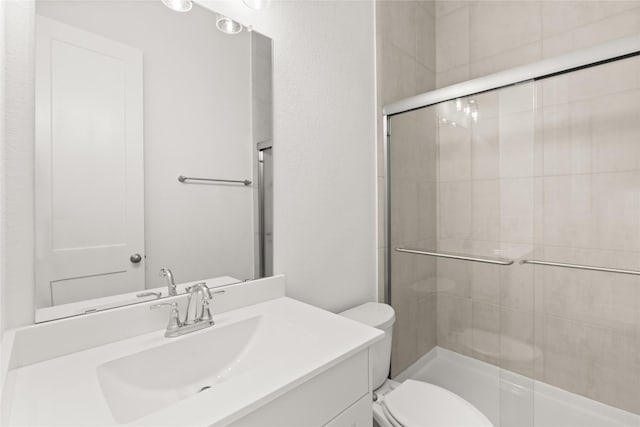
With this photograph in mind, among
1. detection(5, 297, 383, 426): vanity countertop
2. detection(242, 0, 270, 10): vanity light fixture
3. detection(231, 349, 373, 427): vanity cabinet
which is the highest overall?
detection(242, 0, 270, 10): vanity light fixture

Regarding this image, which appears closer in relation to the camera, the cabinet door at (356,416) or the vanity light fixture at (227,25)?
the cabinet door at (356,416)

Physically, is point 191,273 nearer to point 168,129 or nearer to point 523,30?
point 168,129

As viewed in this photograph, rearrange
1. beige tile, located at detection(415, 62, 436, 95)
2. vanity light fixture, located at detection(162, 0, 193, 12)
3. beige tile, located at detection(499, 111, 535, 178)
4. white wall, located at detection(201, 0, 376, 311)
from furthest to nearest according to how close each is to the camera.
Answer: beige tile, located at detection(415, 62, 436, 95) → beige tile, located at detection(499, 111, 535, 178) → white wall, located at detection(201, 0, 376, 311) → vanity light fixture, located at detection(162, 0, 193, 12)

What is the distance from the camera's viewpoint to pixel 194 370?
795 mm

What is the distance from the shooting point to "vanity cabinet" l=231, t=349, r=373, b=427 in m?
0.59

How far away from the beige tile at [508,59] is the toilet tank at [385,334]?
1.63 meters

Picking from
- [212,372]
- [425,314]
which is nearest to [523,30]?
[425,314]

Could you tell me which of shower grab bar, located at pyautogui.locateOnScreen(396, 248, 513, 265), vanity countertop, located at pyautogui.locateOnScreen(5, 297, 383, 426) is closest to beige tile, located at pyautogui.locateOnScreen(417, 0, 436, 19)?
shower grab bar, located at pyautogui.locateOnScreen(396, 248, 513, 265)

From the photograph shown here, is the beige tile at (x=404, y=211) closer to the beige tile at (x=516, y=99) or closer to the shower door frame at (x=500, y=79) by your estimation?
the shower door frame at (x=500, y=79)

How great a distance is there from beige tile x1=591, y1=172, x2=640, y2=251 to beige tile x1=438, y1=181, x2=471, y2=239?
0.60 meters

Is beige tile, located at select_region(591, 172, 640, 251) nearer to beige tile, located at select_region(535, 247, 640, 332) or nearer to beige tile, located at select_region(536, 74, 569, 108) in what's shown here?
beige tile, located at select_region(535, 247, 640, 332)

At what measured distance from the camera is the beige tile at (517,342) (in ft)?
4.47

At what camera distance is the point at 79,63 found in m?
0.77

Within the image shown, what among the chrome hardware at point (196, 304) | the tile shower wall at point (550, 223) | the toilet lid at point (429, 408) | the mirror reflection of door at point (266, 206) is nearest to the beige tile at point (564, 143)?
the tile shower wall at point (550, 223)
